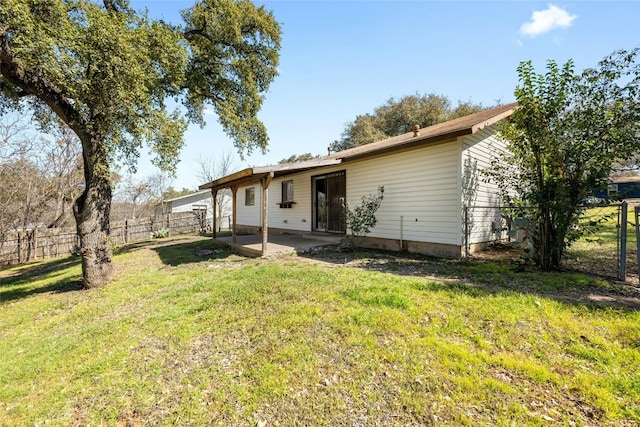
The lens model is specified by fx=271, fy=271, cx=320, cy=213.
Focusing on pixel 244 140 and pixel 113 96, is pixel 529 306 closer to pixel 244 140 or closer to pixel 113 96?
pixel 113 96

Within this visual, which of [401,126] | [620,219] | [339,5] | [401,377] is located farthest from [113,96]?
[401,126]

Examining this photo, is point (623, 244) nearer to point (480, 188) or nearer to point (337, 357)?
point (480, 188)

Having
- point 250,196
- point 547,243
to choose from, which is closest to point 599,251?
point 547,243

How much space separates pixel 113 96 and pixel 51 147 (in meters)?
11.1

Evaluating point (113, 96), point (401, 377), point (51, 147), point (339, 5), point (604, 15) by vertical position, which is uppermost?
point (339, 5)

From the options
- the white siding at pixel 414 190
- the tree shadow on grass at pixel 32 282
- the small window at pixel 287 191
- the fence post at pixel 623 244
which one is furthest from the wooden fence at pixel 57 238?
the fence post at pixel 623 244

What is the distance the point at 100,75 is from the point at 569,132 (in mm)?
8936

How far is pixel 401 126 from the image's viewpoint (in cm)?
2439

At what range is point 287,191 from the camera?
484 inches

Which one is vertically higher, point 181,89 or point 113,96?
point 181,89

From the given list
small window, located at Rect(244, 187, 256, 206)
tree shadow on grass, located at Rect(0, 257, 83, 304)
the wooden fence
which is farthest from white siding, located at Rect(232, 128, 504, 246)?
the wooden fence

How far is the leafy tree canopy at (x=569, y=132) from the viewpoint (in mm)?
4598

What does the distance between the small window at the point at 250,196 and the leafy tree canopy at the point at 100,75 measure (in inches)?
268

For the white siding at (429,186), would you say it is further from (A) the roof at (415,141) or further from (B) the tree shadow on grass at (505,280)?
(B) the tree shadow on grass at (505,280)
